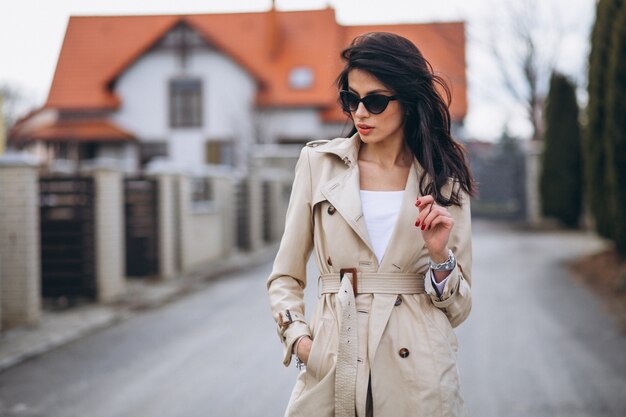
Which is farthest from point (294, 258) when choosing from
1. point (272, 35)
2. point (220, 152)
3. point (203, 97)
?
point (272, 35)

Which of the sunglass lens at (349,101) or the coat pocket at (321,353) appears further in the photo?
the sunglass lens at (349,101)

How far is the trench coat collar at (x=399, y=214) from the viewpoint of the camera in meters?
2.96

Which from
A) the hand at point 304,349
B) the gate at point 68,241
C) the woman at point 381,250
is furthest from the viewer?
the gate at point 68,241

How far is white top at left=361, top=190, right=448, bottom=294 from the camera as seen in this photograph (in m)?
3.02

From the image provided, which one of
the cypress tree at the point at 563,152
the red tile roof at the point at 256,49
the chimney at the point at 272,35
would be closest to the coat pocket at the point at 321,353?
the cypress tree at the point at 563,152

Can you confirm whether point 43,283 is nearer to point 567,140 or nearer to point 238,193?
point 238,193

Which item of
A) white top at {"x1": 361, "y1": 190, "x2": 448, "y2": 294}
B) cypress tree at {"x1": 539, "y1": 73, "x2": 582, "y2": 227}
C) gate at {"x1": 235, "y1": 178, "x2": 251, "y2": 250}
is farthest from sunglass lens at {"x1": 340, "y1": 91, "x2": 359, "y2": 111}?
cypress tree at {"x1": 539, "y1": 73, "x2": 582, "y2": 227}

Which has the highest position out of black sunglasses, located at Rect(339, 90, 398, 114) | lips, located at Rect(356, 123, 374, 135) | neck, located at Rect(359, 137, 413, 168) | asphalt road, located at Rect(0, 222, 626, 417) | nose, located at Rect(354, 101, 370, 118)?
black sunglasses, located at Rect(339, 90, 398, 114)

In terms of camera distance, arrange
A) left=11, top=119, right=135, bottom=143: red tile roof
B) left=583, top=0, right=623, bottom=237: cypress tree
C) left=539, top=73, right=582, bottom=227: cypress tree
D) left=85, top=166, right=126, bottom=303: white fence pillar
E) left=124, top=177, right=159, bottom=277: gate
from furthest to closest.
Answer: left=11, top=119, right=135, bottom=143: red tile roof → left=539, top=73, right=582, bottom=227: cypress tree → left=124, top=177, right=159, bottom=277: gate → left=583, top=0, right=623, bottom=237: cypress tree → left=85, top=166, right=126, bottom=303: white fence pillar

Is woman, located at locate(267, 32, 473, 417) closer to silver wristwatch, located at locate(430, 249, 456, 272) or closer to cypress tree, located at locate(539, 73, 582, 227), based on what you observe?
silver wristwatch, located at locate(430, 249, 456, 272)

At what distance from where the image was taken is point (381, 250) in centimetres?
302

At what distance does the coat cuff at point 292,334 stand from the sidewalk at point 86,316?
5520 millimetres

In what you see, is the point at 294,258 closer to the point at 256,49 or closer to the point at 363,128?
the point at 363,128

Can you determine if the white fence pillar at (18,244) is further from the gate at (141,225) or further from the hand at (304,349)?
the hand at (304,349)
